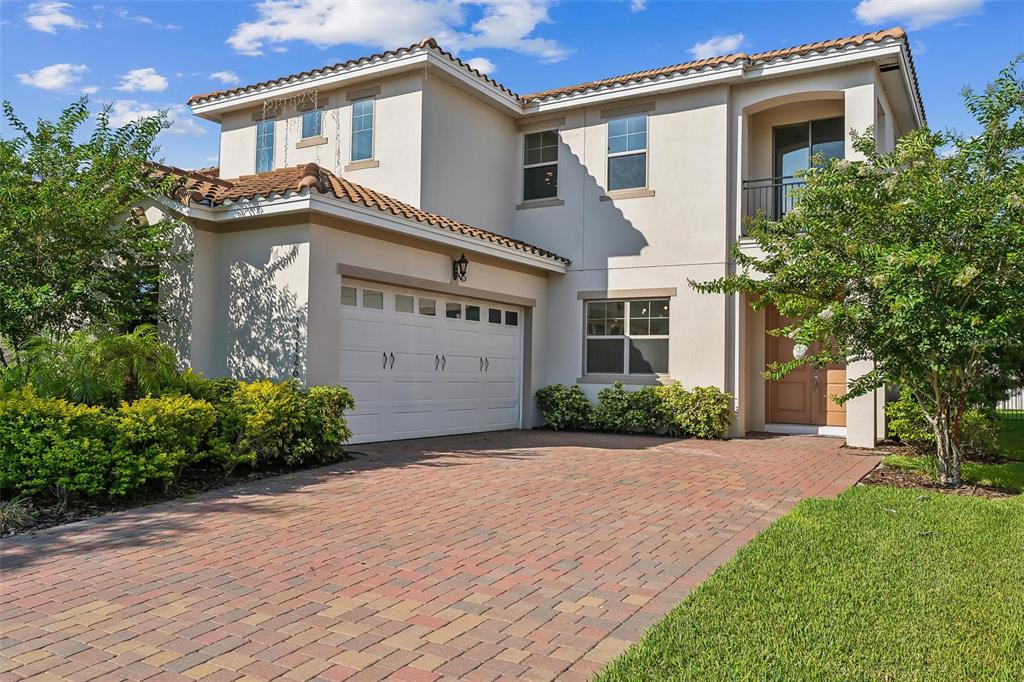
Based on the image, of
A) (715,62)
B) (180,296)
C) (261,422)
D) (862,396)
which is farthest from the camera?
(715,62)

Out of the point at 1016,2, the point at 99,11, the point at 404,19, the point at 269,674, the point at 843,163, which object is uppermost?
the point at 404,19

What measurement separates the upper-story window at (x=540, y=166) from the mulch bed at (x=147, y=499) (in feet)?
27.6

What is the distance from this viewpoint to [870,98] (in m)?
12.5

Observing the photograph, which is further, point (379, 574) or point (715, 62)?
point (715, 62)

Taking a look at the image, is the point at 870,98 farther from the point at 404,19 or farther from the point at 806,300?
the point at 404,19

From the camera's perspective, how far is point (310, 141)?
48.6 ft

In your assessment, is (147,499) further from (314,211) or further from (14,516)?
(314,211)

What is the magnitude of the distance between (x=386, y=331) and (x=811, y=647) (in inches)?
345

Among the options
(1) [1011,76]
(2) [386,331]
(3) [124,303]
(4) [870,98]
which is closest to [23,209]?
(3) [124,303]

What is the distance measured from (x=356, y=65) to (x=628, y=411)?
7987 mm

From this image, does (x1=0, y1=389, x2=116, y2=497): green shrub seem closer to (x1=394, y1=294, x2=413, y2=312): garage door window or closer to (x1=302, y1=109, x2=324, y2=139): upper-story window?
(x1=394, y1=294, x2=413, y2=312): garage door window

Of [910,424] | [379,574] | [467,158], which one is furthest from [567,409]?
[379,574]

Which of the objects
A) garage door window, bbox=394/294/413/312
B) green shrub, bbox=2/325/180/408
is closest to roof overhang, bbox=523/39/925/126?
garage door window, bbox=394/294/413/312

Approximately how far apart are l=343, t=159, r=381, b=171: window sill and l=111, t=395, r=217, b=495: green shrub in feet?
23.8
